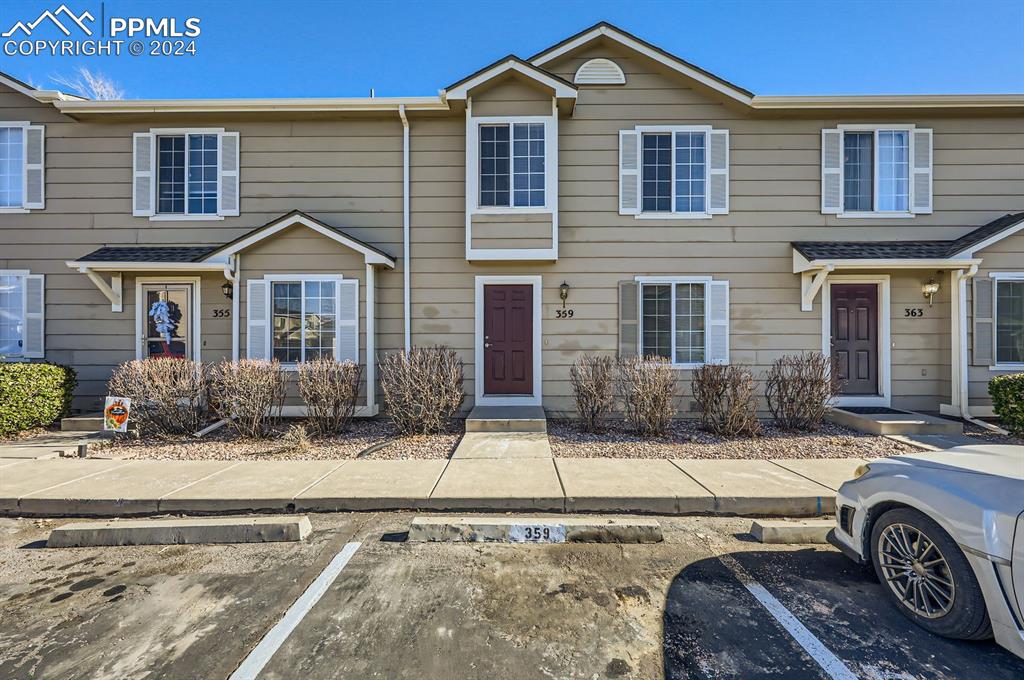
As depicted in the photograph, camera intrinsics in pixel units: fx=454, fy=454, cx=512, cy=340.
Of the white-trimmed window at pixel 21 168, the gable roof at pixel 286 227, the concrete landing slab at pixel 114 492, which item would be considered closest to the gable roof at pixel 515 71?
the gable roof at pixel 286 227

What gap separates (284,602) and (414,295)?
6019mm

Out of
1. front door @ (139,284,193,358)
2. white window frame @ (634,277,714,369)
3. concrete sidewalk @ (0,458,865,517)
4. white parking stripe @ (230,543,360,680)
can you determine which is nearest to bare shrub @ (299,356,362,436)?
concrete sidewalk @ (0,458,865,517)

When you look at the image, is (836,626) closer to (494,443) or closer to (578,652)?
(578,652)

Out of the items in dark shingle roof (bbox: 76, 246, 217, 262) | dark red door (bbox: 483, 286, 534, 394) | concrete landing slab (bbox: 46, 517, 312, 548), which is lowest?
concrete landing slab (bbox: 46, 517, 312, 548)

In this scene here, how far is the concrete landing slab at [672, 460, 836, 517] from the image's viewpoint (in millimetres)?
4180

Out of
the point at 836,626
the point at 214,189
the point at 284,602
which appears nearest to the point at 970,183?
the point at 836,626

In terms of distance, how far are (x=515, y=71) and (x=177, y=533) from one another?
782 cm

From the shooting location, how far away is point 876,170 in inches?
324

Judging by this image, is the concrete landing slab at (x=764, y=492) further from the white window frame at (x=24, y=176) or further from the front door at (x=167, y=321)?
the white window frame at (x=24, y=176)

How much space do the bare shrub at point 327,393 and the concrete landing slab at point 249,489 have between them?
56.6 inches

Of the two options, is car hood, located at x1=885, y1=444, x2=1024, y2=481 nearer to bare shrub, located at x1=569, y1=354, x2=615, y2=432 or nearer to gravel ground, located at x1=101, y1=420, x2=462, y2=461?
bare shrub, located at x1=569, y1=354, x2=615, y2=432

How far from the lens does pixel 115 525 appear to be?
12.2 feet

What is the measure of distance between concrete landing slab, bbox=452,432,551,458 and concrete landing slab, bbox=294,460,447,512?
0.66 meters

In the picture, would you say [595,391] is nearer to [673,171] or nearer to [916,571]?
[673,171]
